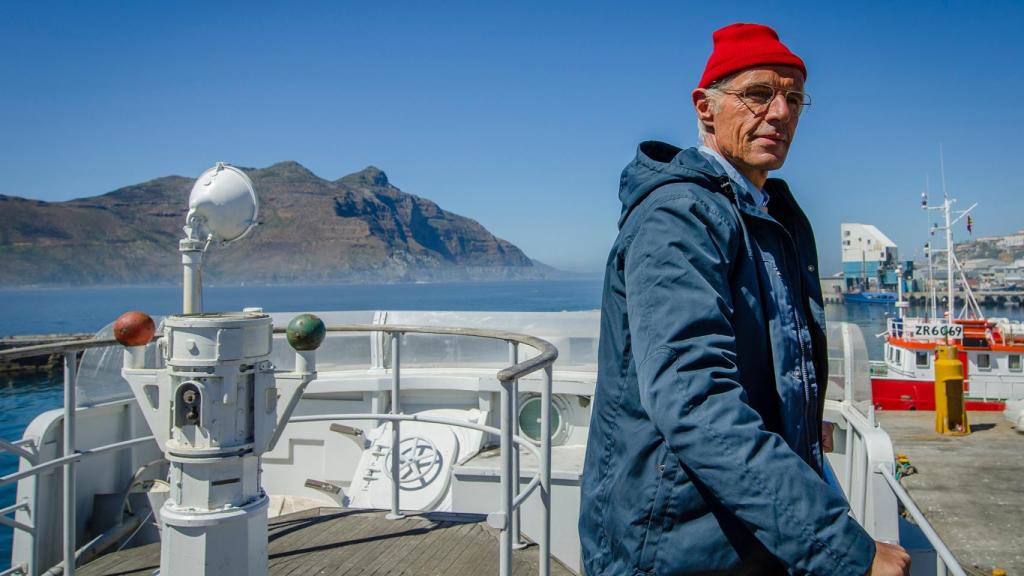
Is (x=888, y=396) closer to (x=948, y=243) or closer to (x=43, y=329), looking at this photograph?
(x=948, y=243)

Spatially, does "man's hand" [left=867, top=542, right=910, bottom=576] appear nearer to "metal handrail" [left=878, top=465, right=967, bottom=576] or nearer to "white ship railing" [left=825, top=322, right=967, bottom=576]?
"metal handrail" [left=878, top=465, right=967, bottom=576]

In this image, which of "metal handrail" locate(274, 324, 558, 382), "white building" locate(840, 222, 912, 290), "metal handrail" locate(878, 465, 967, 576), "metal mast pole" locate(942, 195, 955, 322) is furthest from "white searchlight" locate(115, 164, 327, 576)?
"white building" locate(840, 222, 912, 290)

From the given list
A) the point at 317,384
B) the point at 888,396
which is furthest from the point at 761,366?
the point at 888,396

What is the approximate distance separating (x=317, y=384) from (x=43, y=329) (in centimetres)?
9565

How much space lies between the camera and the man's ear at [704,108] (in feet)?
5.09

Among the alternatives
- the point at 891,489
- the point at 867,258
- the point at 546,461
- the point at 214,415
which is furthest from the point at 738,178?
the point at 867,258

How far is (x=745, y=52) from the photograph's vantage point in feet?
4.84

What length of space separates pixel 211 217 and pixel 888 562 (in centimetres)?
318

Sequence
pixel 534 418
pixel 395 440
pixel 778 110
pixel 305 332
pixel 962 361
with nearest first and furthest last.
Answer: pixel 778 110 → pixel 305 332 → pixel 395 440 → pixel 534 418 → pixel 962 361

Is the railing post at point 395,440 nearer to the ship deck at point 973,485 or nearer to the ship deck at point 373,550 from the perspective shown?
the ship deck at point 373,550

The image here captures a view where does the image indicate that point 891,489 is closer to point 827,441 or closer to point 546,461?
point 827,441

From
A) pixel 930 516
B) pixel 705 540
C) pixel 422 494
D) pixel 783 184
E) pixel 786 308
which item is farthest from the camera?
pixel 930 516

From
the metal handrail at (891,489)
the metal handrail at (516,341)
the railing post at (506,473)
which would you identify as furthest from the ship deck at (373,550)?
the metal handrail at (891,489)

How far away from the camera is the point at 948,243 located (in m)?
27.2
